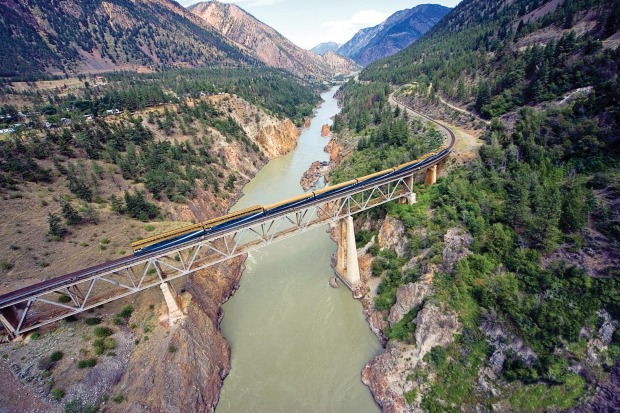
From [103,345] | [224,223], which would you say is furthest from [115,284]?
[224,223]

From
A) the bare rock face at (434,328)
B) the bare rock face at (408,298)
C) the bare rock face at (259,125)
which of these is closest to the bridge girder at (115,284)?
the bare rock face at (408,298)

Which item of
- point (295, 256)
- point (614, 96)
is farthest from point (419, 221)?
point (614, 96)

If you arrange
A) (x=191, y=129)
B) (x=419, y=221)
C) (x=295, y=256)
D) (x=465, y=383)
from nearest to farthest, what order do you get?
(x=465, y=383) → (x=419, y=221) → (x=295, y=256) → (x=191, y=129)

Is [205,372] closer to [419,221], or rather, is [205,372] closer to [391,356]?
[391,356]

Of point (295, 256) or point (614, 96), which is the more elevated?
point (614, 96)

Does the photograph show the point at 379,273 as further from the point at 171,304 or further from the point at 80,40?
the point at 80,40
